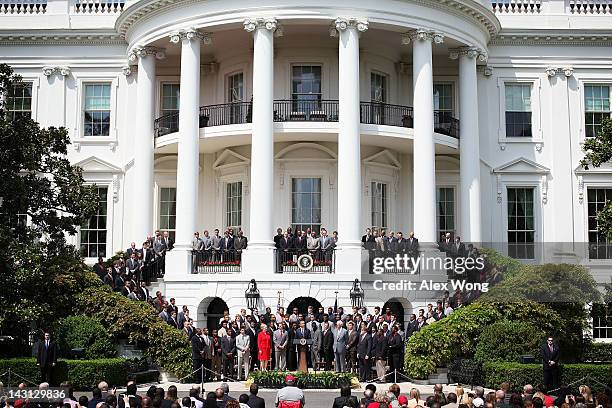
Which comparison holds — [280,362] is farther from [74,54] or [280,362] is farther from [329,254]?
[74,54]

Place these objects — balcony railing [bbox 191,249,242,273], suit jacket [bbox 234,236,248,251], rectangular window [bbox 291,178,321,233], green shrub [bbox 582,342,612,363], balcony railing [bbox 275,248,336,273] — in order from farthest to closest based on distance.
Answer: rectangular window [bbox 291,178,321,233] < suit jacket [bbox 234,236,248,251] < balcony railing [bbox 191,249,242,273] < balcony railing [bbox 275,248,336,273] < green shrub [bbox 582,342,612,363]

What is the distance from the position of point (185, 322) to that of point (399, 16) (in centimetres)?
1413

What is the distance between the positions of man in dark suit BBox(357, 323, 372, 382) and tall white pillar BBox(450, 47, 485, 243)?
10.8 m

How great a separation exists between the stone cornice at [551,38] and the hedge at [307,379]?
20035mm

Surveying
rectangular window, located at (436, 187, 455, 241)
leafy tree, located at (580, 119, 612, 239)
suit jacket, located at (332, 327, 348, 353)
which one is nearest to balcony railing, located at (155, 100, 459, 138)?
rectangular window, located at (436, 187, 455, 241)

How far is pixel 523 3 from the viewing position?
40.9 metres

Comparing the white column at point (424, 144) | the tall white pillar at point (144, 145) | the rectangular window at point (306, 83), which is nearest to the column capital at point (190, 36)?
the tall white pillar at point (144, 145)

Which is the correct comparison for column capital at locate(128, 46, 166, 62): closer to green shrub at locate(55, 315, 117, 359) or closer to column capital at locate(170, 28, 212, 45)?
column capital at locate(170, 28, 212, 45)

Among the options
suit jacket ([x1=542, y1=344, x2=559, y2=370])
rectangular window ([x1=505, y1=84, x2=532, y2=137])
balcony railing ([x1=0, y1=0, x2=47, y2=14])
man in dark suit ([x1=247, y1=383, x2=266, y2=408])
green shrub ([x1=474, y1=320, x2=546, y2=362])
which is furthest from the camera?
balcony railing ([x1=0, y1=0, x2=47, y2=14])

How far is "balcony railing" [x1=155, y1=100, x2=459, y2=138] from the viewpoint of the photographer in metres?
35.7

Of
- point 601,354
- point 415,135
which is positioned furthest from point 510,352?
point 415,135

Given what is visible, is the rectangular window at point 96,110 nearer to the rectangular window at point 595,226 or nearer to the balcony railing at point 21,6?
the balcony railing at point 21,6

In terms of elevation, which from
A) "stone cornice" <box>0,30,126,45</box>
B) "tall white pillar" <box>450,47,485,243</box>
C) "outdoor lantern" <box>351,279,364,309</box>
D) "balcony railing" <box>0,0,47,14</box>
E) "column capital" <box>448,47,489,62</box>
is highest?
"balcony railing" <box>0,0,47,14</box>

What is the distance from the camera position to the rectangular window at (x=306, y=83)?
120ft
